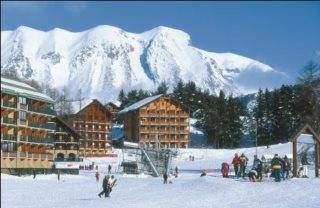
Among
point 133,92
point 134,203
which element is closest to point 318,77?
point 134,203

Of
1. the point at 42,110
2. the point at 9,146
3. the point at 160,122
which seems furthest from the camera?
the point at 160,122

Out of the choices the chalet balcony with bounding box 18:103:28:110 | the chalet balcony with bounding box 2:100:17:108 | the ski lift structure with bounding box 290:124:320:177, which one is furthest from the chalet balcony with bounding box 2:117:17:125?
the ski lift structure with bounding box 290:124:320:177

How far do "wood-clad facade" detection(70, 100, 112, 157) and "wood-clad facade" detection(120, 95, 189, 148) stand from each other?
5.39m

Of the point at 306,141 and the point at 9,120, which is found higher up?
the point at 9,120

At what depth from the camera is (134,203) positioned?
83.0 ft

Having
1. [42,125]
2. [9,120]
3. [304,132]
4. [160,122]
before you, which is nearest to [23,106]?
[9,120]

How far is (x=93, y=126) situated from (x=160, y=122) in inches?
519

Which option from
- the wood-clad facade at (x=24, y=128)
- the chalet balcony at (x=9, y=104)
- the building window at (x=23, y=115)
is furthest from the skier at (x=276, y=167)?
the building window at (x=23, y=115)

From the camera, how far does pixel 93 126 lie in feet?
398

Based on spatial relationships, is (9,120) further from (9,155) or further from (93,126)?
(93,126)

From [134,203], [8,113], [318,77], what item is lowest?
[134,203]

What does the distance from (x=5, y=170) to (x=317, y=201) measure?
45031 mm

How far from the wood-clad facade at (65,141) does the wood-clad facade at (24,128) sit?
68.8ft

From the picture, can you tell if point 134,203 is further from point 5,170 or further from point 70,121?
point 70,121
